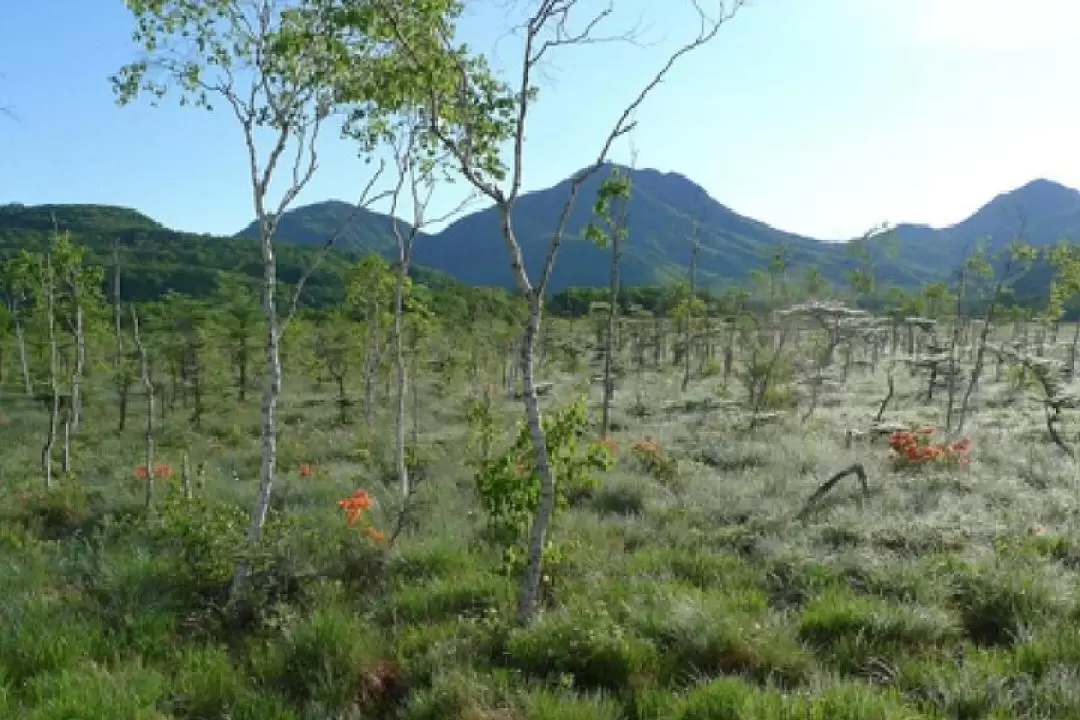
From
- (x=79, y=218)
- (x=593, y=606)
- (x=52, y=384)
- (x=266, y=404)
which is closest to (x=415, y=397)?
(x=52, y=384)

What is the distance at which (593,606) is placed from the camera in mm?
6875

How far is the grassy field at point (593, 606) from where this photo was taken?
539 cm

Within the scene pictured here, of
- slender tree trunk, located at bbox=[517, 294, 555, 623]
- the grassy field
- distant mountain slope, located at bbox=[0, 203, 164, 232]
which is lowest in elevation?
the grassy field

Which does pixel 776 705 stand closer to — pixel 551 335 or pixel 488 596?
pixel 488 596

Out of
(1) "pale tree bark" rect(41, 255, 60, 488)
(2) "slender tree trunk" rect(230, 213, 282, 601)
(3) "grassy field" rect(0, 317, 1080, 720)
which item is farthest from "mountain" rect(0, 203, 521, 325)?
(2) "slender tree trunk" rect(230, 213, 282, 601)

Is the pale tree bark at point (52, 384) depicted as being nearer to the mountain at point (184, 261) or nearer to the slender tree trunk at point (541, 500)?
the slender tree trunk at point (541, 500)

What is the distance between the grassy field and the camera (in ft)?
17.7

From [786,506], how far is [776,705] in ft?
20.1

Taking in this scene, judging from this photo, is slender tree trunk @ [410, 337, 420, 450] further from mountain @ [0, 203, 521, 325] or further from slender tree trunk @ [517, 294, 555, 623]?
mountain @ [0, 203, 521, 325]

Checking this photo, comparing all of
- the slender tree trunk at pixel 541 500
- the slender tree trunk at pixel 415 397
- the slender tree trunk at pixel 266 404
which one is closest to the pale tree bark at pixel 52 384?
the slender tree trunk at pixel 415 397

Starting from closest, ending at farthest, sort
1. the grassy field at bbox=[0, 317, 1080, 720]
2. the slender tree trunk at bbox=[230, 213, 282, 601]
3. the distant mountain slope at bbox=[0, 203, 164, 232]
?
the grassy field at bbox=[0, 317, 1080, 720] < the slender tree trunk at bbox=[230, 213, 282, 601] < the distant mountain slope at bbox=[0, 203, 164, 232]

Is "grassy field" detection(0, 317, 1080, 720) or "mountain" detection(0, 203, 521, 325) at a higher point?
"mountain" detection(0, 203, 521, 325)

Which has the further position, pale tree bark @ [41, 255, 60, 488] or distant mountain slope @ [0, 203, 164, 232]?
distant mountain slope @ [0, 203, 164, 232]

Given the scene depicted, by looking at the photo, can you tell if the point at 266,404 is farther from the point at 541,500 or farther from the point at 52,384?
the point at 52,384
